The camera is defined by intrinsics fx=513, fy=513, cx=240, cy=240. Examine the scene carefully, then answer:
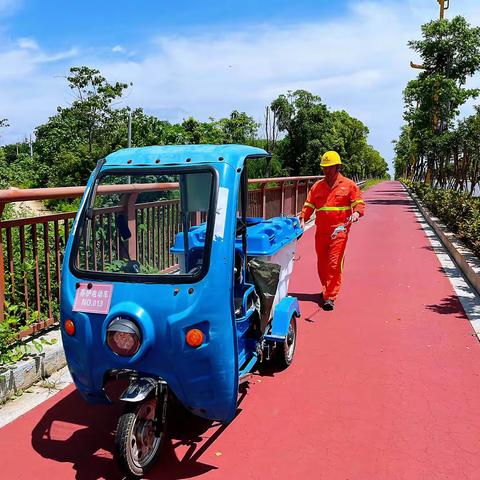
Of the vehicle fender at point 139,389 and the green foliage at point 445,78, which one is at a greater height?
the green foliage at point 445,78

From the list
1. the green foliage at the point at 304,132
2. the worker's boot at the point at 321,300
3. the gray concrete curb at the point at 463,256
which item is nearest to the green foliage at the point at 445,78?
the green foliage at the point at 304,132

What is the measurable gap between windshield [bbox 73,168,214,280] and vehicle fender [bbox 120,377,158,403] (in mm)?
555

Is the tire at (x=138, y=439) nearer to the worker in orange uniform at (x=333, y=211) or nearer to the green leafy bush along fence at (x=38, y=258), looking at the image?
the green leafy bush along fence at (x=38, y=258)

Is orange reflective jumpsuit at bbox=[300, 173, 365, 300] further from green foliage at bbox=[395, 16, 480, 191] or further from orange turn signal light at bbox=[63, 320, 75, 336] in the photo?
green foliage at bbox=[395, 16, 480, 191]

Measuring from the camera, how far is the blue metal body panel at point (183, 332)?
259cm

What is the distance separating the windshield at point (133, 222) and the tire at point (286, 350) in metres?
1.17

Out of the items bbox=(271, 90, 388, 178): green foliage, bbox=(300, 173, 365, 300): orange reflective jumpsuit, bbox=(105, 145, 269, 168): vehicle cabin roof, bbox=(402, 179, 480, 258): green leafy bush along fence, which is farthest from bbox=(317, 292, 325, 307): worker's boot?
bbox=(271, 90, 388, 178): green foliage

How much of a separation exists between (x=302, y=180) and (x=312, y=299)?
898cm

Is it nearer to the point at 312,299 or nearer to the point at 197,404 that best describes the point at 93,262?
the point at 197,404

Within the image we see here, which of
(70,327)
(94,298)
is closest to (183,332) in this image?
(94,298)

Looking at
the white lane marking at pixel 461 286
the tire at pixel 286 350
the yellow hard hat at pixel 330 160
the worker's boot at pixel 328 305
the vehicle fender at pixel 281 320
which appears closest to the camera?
the vehicle fender at pixel 281 320

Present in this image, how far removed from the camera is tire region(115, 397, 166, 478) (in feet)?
8.43

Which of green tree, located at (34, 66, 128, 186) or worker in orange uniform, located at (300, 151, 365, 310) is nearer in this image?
worker in orange uniform, located at (300, 151, 365, 310)

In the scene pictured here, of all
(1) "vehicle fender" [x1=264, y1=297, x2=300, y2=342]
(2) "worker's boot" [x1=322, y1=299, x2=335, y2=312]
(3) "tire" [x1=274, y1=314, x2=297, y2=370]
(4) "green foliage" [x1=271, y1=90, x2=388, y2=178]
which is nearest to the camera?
(1) "vehicle fender" [x1=264, y1=297, x2=300, y2=342]
